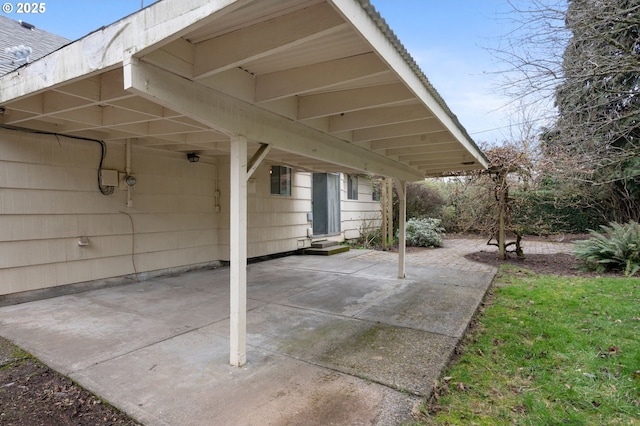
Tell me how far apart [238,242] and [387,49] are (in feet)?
5.81

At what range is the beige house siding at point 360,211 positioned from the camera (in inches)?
427

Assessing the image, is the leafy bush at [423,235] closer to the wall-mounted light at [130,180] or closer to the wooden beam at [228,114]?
the wooden beam at [228,114]

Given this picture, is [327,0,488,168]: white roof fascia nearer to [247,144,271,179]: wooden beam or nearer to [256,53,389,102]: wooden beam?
[256,53,389,102]: wooden beam

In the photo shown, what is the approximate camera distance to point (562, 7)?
365 centimetres

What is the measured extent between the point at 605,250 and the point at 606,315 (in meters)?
3.36

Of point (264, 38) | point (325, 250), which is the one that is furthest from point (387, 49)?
point (325, 250)

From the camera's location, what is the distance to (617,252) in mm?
6418

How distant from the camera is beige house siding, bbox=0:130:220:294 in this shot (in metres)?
4.22

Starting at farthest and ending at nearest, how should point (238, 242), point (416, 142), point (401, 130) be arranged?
point (416, 142) → point (401, 130) → point (238, 242)

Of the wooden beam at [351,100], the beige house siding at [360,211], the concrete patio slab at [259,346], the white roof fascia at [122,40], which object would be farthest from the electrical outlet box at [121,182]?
the beige house siding at [360,211]

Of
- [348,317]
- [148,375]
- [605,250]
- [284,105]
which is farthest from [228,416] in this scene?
[605,250]

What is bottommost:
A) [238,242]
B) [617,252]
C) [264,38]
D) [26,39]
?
[617,252]

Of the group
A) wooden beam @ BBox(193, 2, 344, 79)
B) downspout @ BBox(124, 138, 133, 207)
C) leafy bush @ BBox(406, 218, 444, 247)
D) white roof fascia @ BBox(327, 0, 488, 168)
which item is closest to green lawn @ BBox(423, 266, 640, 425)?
white roof fascia @ BBox(327, 0, 488, 168)

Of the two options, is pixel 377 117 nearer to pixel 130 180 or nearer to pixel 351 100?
pixel 351 100
